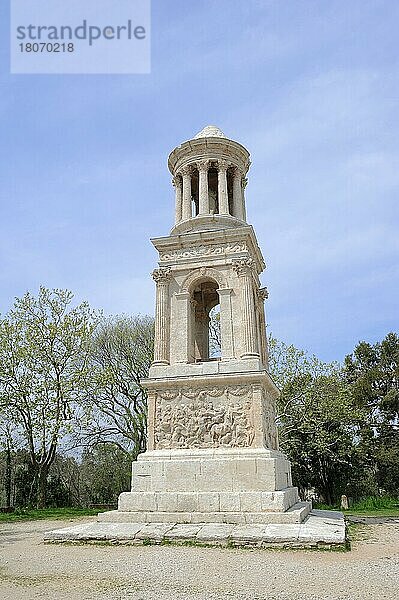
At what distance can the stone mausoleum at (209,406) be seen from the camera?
1057 cm

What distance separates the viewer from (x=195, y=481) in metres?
11.9

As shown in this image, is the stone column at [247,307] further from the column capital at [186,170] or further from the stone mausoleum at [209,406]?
the column capital at [186,170]

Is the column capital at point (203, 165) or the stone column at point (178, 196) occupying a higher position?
the column capital at point (203, 165)

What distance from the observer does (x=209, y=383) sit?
1308 cm

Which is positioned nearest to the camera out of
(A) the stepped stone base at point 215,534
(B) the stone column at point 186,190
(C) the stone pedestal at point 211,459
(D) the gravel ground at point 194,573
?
(D) the gravel ground at point 194,573

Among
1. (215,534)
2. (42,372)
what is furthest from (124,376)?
(215,534)

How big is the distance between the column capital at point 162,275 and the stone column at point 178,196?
2459mm

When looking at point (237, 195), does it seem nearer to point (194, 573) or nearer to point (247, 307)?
point (247, 307)

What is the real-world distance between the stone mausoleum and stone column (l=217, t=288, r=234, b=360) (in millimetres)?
29

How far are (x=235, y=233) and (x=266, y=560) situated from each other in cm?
907

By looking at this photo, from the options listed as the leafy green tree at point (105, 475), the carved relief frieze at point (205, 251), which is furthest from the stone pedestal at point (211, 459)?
the leafy green tree at point (105, 475)

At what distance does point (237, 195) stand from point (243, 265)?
384 cm

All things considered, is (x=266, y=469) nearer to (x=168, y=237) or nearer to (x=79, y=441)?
(x=168, y=237)

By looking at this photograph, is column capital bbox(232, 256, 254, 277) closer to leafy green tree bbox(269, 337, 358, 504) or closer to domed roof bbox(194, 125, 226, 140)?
domed roof bbox(194, 125, 226, 140)
